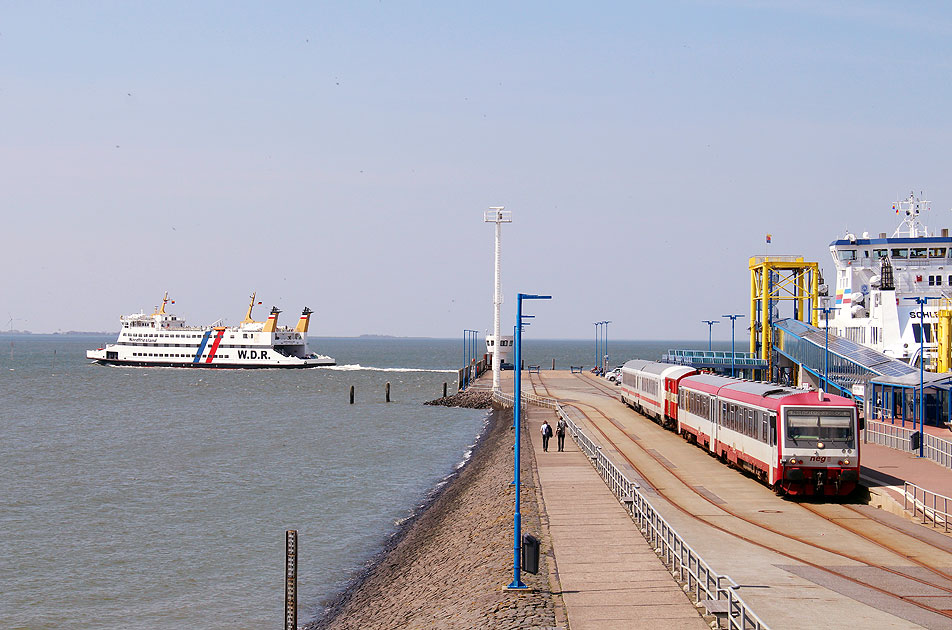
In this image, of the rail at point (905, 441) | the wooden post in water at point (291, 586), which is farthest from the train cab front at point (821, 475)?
the wooden post in water at point (291, 586)

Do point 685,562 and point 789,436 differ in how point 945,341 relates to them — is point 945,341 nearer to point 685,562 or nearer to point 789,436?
point 789,436

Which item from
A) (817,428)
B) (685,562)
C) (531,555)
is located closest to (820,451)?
(817,428)

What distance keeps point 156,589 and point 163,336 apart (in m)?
137

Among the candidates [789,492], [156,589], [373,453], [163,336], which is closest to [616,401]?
[373,453]

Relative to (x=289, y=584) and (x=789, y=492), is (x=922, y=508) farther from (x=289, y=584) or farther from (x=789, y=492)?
(x=289, y=584)

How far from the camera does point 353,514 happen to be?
1419 inches

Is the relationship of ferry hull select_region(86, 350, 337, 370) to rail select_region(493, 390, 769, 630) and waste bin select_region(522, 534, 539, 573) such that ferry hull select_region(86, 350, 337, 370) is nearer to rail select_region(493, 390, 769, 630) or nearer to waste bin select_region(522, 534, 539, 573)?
→ rail select_region(493, 390, 769, 630)

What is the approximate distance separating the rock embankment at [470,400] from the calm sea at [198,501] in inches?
59.8

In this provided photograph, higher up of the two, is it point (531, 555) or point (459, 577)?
point (531, 555)

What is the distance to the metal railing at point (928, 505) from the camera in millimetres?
23195

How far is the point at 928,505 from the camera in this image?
2484 cm

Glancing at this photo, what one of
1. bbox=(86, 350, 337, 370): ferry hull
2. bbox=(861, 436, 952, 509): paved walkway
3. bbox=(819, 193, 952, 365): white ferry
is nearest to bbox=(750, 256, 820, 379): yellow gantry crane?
bbox=(819, 193, 952, 365): white ferry

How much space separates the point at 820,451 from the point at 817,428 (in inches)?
25.5

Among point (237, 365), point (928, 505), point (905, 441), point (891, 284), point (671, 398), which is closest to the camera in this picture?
point (928, 505)
